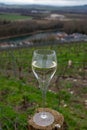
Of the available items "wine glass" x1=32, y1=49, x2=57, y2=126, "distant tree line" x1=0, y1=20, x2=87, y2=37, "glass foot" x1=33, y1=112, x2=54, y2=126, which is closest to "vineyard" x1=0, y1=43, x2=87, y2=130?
"glass foot" x1=33, y1=112, x2=54, y2=126

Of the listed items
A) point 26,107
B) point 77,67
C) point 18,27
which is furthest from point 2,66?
point 18,27

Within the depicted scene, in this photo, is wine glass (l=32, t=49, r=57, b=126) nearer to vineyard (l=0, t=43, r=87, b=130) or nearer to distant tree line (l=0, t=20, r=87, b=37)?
vineyard (l=0, t=43, r=87, b=130)

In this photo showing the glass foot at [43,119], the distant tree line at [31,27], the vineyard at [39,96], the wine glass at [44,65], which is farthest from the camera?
the distant tree line at [31,27]

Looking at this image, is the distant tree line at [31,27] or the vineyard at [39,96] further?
the distant tree line at [31,27]

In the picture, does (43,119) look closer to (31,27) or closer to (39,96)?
(39,96)

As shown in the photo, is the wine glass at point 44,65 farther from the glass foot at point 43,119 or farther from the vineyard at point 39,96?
the vineyard at point 39,96

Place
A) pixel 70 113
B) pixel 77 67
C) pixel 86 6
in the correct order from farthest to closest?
pixel 86 6 → pixel 77 67 → pixel 70 113

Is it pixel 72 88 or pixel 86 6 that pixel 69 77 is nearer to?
pixel 72 88

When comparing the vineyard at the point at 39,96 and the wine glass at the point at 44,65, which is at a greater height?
the wine glass at the point at 44,65

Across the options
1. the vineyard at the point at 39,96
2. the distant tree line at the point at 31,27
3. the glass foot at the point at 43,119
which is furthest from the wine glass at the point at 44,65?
the distant tree line at the point at 31,27

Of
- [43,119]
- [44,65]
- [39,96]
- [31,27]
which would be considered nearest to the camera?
[44,65]

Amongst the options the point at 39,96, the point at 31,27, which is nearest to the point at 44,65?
the point at 39,96
